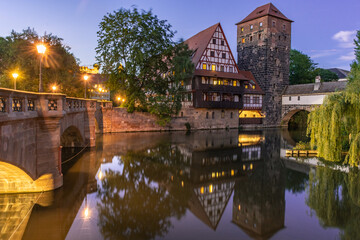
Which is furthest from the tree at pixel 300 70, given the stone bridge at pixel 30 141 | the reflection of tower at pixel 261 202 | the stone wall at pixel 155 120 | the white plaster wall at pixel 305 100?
the stone bridge at pixel 30 141

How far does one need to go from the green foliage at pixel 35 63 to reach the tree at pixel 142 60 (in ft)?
13.5

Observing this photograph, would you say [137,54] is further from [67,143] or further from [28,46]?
[67,143]

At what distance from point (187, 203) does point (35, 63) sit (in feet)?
77.6

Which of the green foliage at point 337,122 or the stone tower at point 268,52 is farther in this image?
the stone tower at point 268,52

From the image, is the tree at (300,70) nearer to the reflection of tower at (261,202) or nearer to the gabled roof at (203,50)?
the gabled roof at (203,50)

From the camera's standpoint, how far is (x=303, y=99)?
43.4 meters

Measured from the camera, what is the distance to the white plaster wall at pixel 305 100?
4084 cm

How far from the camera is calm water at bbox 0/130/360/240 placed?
7.83m

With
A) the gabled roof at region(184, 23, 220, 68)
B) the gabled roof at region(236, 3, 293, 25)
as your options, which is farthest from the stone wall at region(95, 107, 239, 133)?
the gabled roof at region(236, 3, 293, 25)

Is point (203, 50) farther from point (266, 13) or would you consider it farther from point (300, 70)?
point (300, 70)

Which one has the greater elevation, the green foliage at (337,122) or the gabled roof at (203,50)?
the gabled roof at (203,50)

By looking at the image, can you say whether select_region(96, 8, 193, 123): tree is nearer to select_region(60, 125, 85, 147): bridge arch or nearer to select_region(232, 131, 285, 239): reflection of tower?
select_region(60, 125, 85, 147): bridge arch

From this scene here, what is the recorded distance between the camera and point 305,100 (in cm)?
4306

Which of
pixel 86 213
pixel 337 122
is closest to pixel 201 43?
pixel 337 122
